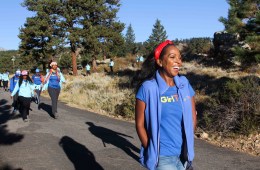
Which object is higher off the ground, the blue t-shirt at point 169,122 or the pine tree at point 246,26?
the pine tree at point 246,26

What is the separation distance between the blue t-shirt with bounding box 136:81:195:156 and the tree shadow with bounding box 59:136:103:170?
143 inches

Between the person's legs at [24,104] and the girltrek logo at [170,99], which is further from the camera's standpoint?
the person's legs at [24,104]

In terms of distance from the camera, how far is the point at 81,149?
818 centimetres

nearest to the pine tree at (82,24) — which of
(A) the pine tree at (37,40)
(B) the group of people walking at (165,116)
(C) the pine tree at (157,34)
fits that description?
(A) the pine tree at (37,40)

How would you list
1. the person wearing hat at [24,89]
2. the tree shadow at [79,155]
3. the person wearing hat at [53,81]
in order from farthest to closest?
the person wearing hat at [53,81]
the person wearing hat at [24,89]
the tree shadow at [79,155]

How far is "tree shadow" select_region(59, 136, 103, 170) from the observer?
6859 millimetres

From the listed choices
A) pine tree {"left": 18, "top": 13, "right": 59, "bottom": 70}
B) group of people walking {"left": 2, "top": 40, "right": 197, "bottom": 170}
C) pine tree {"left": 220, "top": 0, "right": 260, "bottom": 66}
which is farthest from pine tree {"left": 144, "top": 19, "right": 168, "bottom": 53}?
group of people walking {"left": 2, "top": 40, "right": 197, "bottom": 170}

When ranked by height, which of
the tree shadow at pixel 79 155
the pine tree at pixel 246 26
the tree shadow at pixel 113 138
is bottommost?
the tree shadow at pixel 113 138

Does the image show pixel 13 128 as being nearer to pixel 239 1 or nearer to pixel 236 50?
pixel 236 50

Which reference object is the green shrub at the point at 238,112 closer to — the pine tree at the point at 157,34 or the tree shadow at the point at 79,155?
the tree shadow at the point at 79,155

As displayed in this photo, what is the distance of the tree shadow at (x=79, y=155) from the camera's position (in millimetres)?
6859

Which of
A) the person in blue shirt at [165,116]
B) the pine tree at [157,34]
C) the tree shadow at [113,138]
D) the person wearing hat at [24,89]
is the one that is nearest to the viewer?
the person in blue shirt at [165,116]

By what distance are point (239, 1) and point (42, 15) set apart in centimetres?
3155

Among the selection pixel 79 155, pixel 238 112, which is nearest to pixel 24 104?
pixel 79 155
